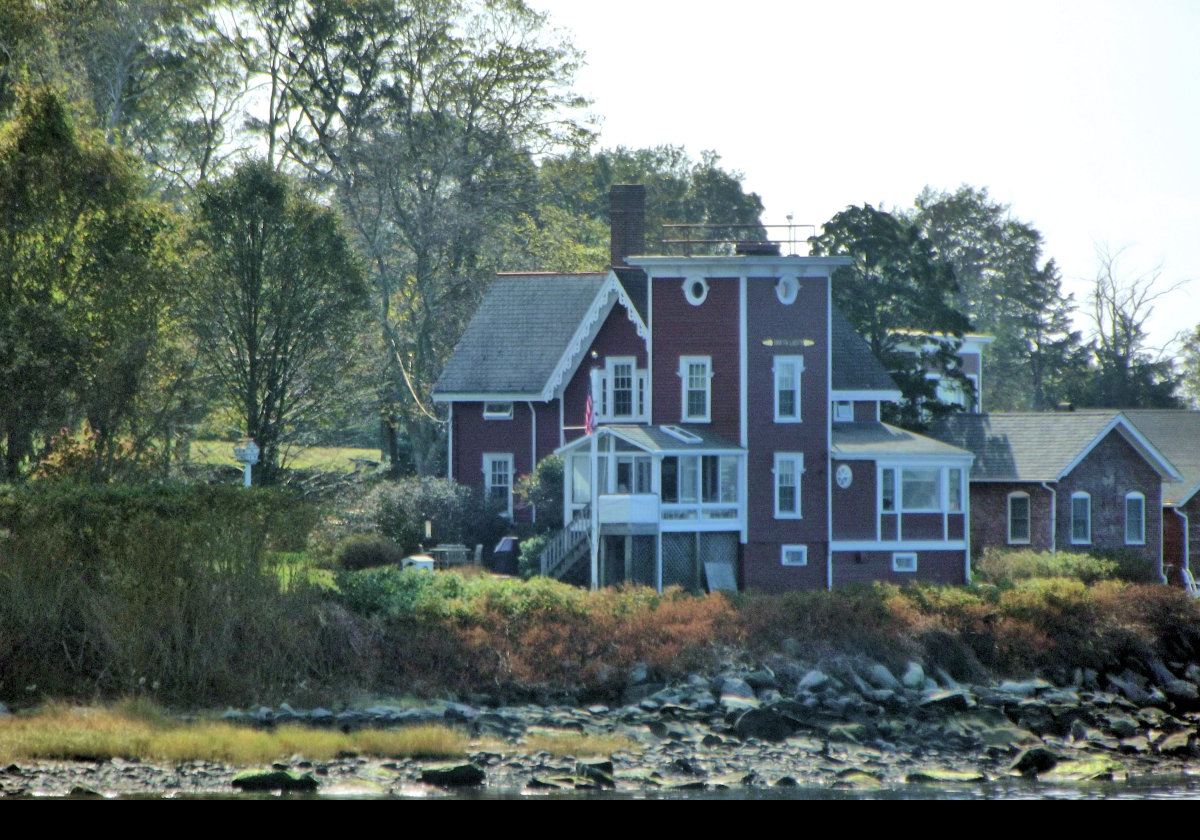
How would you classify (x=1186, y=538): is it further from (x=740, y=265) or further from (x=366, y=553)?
(x=366, y=553)

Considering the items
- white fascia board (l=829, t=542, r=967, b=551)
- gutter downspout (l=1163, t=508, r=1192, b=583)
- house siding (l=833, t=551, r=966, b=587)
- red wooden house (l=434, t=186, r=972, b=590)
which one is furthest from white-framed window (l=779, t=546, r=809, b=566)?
gutter downspout (l=1163, t=508, r=1192, b=583)

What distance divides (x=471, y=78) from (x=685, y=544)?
20006mm

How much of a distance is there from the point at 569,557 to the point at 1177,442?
23069mm

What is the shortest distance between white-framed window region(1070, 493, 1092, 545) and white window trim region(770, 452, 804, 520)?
9.88 meters

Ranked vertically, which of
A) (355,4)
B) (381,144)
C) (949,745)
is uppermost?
(355,4)

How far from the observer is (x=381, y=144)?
41.0m

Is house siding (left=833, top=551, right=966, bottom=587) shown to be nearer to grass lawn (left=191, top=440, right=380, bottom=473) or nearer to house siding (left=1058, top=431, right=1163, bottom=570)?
house siding (left=1058, top=431, right=1163, bottom=570)

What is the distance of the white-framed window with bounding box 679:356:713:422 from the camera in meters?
30.2

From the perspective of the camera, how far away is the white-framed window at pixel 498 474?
35.2 m

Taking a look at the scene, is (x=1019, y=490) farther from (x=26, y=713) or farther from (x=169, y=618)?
(x=26, y=713)

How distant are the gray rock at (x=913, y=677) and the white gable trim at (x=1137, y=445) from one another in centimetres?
1559

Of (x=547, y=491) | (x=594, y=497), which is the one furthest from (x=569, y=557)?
(x=547, y=491)

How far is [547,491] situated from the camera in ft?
105
